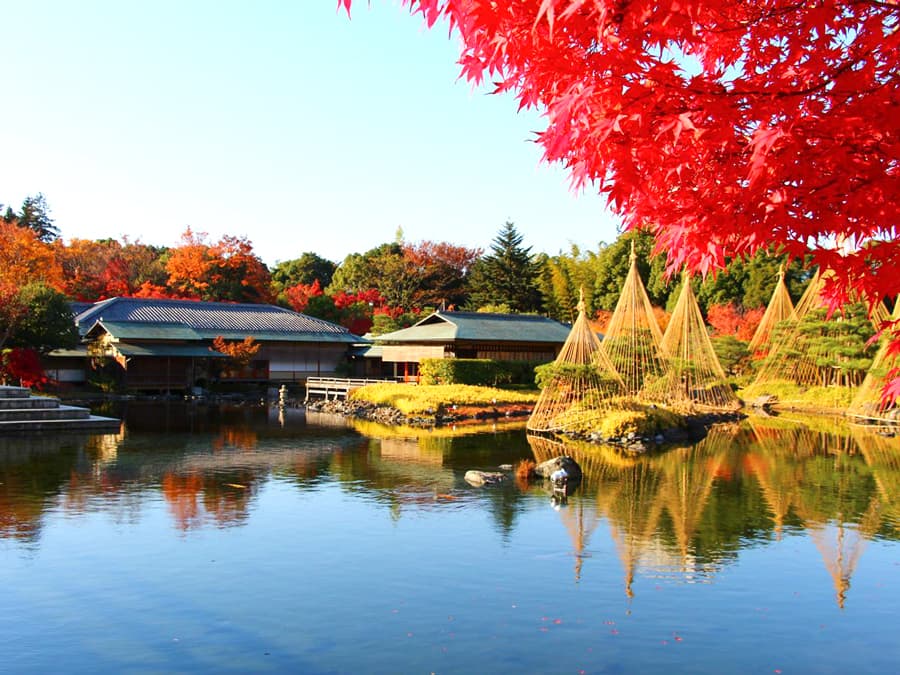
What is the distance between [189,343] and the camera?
35531mm

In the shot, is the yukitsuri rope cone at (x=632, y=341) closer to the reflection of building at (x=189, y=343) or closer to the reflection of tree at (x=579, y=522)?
the reflection of tree at (x=579, y=522)

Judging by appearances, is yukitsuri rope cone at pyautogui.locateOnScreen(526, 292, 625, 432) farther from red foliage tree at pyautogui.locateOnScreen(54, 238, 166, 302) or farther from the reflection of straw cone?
red foliage tree at pyautogui.locateOnScreen(54, 238, 166, 302)

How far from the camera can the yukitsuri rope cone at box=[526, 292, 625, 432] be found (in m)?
20.9

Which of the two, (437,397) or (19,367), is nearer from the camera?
(437,397)

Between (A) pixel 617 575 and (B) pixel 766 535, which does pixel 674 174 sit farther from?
(B) pixel 766 535

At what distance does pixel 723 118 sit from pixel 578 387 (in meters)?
18.2

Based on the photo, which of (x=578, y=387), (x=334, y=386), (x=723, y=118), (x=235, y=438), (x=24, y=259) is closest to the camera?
→ (x=723, y=118)

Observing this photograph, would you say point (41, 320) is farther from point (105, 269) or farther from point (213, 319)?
point (105, 269)

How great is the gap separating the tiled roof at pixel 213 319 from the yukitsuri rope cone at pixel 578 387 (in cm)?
1910

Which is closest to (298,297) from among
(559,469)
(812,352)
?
(812,352)

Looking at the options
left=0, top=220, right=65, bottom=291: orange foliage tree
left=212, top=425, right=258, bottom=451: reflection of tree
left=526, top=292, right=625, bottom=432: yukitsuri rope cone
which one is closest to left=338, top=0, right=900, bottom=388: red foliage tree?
left=212, top=425, right=258, bottom=451: reflection of tree

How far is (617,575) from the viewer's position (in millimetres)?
8625

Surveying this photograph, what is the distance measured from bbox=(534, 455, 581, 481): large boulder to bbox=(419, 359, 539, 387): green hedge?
1589 cm

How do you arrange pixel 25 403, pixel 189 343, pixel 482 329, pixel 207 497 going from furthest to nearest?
pixel 189 343 → pixel 482 329 → pixel 25 403 → pixel 207 497
